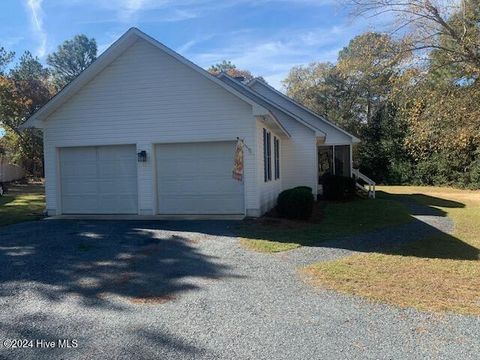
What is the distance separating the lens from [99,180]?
12.4 meters

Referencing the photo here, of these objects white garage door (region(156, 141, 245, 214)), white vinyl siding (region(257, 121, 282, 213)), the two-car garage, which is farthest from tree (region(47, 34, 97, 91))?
white garage door (region(156, 141, 245, 214))

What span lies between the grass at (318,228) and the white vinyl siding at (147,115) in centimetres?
169

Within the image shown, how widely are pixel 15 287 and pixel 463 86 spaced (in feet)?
43.4

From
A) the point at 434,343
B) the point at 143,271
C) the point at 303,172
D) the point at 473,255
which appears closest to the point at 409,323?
the point at 434,343

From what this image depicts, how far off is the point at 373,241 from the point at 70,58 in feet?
183

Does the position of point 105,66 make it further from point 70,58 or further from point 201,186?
point 70,58

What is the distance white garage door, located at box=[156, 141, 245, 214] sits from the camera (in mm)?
11805

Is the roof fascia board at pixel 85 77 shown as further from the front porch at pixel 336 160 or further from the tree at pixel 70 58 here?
the tree at pixel 70 58

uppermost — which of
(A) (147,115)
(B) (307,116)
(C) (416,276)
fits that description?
(B) (307,116)

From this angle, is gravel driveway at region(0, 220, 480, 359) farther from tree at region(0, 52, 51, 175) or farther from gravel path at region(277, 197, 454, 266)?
tree at region(0, 52, 51, 175)

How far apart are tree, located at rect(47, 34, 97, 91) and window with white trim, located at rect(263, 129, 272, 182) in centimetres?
4672

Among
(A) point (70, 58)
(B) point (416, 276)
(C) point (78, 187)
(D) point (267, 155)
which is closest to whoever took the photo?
(B) point (416, 276)

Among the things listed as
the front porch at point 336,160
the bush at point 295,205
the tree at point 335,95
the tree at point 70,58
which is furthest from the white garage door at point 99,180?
the tree at point 70,58

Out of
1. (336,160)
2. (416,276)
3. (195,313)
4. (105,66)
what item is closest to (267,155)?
(105,66)
